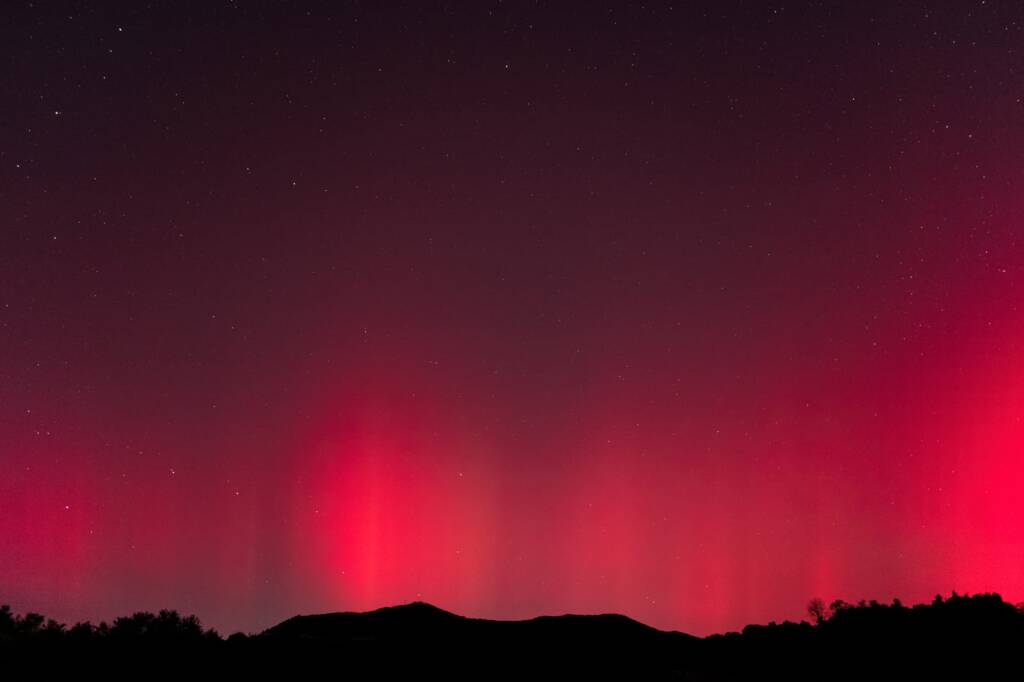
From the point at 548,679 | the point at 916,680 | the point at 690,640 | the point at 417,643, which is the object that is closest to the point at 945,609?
the point at 916,680

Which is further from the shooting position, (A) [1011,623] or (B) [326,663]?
(A) [1011,623]

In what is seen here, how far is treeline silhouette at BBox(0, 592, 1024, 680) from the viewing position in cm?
3083

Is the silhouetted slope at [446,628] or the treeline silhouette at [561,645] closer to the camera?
the treeline silhouette at [561,645]

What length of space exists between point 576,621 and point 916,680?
11.2m

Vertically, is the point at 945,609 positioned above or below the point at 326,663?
above

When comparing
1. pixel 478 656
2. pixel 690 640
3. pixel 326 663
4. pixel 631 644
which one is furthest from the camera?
pixel 690 640

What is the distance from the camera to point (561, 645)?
3378 centimetres

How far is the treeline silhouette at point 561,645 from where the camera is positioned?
30828mm

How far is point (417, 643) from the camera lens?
108 feet

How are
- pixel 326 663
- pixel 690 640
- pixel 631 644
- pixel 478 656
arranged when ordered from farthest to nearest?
pixel 690 640
pixel 631 644
pixel 478 656
pixel 326 663

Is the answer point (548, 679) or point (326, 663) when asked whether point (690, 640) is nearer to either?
point (548, 679)

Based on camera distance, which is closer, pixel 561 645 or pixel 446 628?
pixel 561 645

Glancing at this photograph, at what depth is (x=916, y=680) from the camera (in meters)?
32.2

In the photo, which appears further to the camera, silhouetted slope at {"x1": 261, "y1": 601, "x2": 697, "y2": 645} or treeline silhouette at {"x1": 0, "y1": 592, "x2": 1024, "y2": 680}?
silhouetted slope at {"x1": 261, "y1": 601, "x2": 697, "y2": 645}
